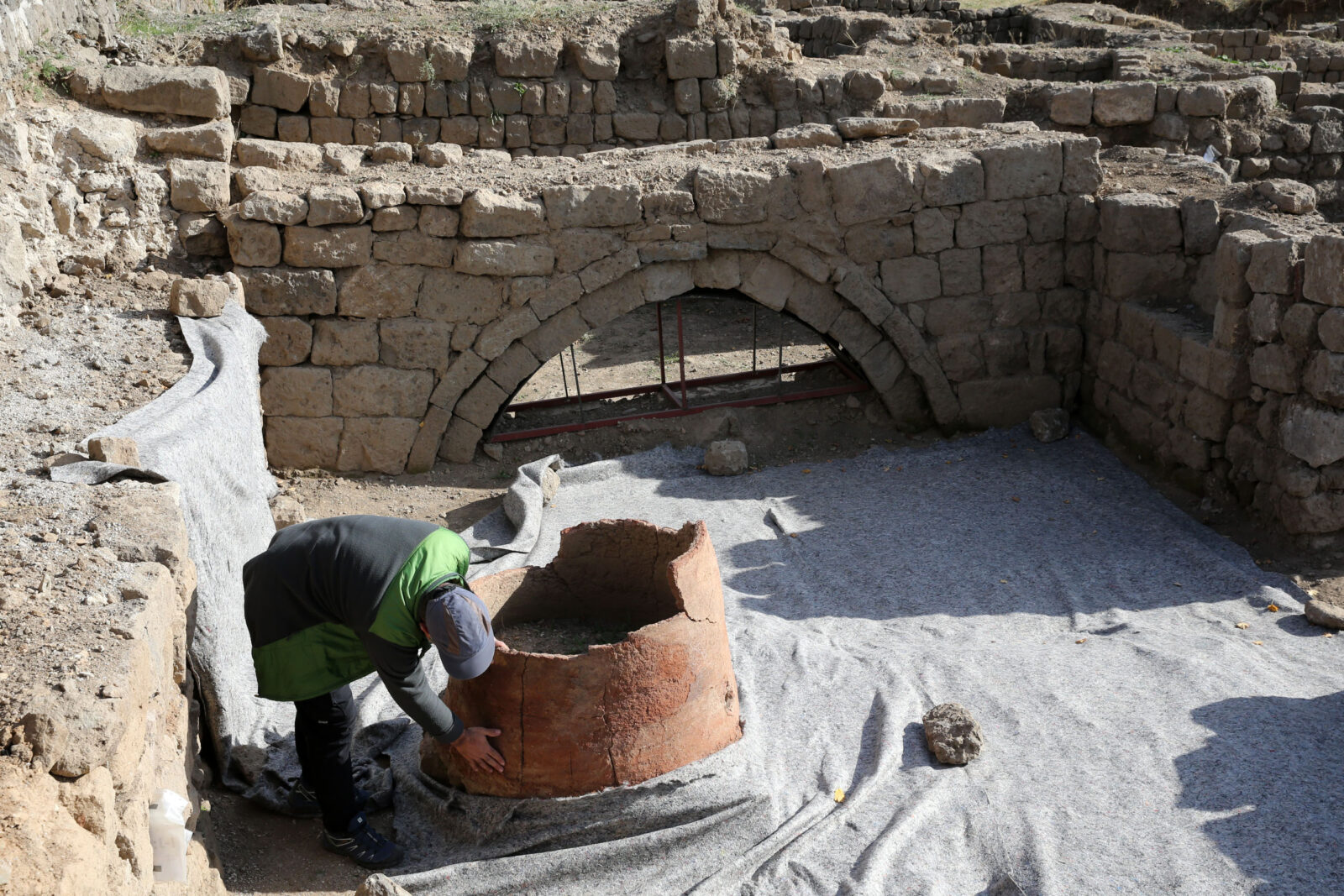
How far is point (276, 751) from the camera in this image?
4.55 metres

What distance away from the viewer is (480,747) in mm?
4070

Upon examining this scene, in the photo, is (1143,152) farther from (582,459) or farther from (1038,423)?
(582,459)

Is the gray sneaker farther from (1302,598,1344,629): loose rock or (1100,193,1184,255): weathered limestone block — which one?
(1100,193,1184,255): weathered limestone block

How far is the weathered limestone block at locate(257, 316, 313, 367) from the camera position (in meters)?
7.50

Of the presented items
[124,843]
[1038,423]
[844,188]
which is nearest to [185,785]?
[124,843]

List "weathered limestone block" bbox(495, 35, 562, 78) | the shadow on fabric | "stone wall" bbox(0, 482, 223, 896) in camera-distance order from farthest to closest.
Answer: "weathered limestone block" bbox(495, 35, 562, 78), the shadow on fabric, "stone wall" bbox(0, 482, 223, 896)

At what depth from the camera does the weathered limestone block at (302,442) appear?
25.4 ft

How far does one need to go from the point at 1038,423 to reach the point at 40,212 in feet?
21.9

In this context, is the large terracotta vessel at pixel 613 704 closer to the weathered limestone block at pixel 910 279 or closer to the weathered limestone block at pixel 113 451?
the weathered limestone block at pixel 113 451

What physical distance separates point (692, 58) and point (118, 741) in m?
8.78

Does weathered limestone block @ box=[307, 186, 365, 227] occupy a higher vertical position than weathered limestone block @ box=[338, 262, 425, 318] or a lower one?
higher

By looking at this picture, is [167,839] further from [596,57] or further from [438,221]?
[596,57]

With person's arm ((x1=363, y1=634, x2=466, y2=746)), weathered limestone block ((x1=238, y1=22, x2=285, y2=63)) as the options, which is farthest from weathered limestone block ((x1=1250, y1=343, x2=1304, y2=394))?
weathered limestone block ((x1=238, y1=22, x2=285, y2=63))

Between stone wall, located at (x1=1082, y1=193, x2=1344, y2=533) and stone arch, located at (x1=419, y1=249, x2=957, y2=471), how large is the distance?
134cm
